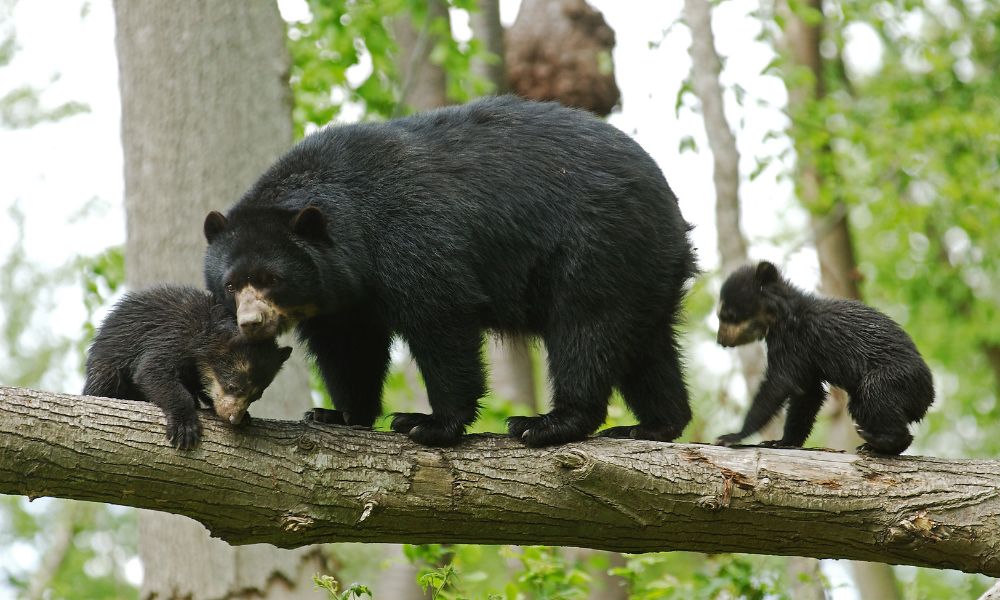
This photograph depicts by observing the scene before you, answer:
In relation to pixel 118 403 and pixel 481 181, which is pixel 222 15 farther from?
pixel 118 403

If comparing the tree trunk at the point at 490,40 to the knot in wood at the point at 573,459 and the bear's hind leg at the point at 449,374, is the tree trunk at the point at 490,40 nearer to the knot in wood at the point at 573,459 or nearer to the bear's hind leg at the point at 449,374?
the bear's hind leg at the point at 449,374

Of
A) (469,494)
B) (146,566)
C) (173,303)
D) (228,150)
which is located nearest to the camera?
(469,494)

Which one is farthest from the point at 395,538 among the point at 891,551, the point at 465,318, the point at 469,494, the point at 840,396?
the point at 840,396

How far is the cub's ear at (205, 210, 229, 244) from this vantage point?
512 cm

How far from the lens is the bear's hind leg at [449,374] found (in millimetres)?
5109

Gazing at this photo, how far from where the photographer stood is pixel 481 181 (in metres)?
5.38

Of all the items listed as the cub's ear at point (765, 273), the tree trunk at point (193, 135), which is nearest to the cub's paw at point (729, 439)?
the cub's ear at point (765, 273)

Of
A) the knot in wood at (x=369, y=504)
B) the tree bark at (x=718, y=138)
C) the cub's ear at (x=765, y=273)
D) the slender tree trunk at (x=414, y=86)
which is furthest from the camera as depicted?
the slender tree trunk at (x=414, y=86)

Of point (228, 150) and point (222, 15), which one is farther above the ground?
point (222, 15)

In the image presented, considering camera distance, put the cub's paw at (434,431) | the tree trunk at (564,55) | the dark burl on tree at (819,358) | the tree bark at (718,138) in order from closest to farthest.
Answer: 1. the cub's paw at (434,431)
2. the dark burl on tree at (819,358)
3. the tree bark at (718,138)
4. the tree trunk at (564,55)

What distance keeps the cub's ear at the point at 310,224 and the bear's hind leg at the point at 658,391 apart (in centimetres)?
181

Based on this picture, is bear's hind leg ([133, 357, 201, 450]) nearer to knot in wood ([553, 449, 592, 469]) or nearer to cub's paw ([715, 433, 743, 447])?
knot in wood ([553, 449, 592, 469])

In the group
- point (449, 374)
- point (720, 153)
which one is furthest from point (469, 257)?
point (720, 153)

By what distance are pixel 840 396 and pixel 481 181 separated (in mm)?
6254
